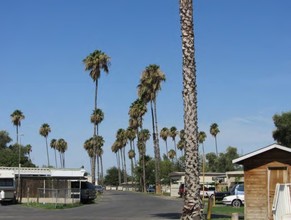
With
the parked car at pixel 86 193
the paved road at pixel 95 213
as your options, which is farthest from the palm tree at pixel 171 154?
the paved road at pixel 95 213

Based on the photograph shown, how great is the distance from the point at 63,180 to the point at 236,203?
49.7ft

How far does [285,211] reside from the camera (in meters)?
18.1

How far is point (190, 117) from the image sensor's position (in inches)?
665

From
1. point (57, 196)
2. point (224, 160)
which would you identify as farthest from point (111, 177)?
point (57, 196)

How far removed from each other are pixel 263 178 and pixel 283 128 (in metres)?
43.7

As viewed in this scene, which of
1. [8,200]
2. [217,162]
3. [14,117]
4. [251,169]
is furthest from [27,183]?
[217,162]

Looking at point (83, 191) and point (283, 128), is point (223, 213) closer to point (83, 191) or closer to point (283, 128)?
point (83, 191)

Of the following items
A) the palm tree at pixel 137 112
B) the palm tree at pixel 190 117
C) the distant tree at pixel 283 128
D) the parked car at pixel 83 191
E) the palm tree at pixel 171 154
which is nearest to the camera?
the palm tree at pixel 190 117

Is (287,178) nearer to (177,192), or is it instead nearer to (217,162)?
(177,192)

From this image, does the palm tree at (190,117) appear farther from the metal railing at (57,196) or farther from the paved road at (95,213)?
the metal railing at (57,196)

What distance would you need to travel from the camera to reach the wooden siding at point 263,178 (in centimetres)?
2386

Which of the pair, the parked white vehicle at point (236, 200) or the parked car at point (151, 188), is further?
the parked car at point (151, 188)

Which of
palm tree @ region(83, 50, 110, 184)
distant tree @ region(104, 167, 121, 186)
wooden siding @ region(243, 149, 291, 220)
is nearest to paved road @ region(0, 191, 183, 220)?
wooden siding @ region(243, 149, 291, 220)

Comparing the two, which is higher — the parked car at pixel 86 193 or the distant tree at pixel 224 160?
the distant tree at pixel 224 160
